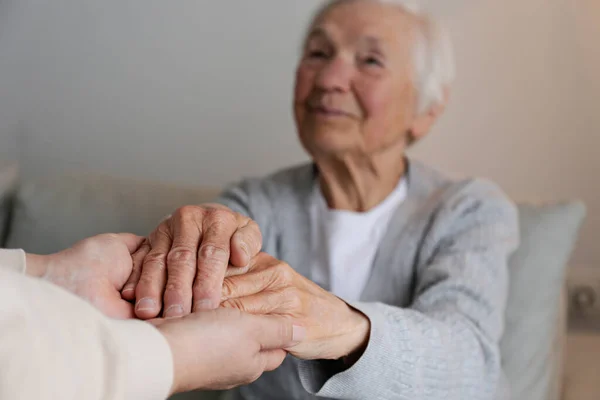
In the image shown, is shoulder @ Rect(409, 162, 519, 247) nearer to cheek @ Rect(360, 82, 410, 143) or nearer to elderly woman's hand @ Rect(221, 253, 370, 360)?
cheek @ Rect(360, 82, 410, 143)

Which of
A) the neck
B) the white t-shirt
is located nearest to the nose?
the neck

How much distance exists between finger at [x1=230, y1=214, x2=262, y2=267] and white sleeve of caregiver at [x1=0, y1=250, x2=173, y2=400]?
0.35m

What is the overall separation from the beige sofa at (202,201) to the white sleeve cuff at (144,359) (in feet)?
2.84

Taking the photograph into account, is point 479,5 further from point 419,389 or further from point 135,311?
point 135,311

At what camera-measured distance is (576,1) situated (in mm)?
1846

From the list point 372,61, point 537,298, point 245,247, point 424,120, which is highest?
point 372,61

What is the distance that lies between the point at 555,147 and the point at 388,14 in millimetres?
813

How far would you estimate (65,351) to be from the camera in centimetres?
54

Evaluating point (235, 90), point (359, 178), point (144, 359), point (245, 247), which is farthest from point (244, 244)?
point (235, 90)

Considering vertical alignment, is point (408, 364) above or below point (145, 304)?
below

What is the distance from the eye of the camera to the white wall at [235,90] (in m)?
1.90

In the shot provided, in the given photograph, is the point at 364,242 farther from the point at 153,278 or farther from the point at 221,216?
the point at 153,278

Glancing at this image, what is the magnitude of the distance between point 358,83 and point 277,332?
2.22 feet

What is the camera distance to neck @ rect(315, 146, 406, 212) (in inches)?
54.6
